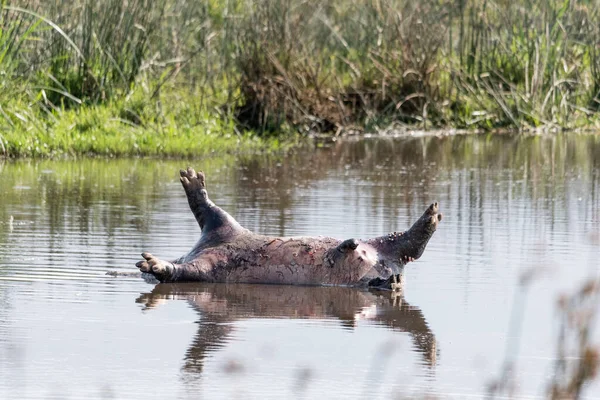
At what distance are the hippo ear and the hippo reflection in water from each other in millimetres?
215

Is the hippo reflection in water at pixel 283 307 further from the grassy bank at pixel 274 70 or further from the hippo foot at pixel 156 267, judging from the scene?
the grassy bank at pixel 274 70

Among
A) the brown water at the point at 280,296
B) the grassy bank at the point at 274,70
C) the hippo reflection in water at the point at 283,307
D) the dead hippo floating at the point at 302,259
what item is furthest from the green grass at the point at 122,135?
the hippo reflection in water at the point at 283,307

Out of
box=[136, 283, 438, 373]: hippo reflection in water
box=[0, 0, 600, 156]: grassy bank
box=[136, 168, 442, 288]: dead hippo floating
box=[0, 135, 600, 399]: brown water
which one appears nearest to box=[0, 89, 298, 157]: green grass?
box=[0, 0, 600, 156]: grassy bank

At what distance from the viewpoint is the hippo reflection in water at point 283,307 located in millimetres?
6312

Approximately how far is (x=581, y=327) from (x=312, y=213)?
7086 millimetres

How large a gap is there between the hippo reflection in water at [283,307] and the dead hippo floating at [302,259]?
0.08m

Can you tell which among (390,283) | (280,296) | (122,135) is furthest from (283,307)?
(122,135)

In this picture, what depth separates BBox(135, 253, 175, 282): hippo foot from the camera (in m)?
7.31

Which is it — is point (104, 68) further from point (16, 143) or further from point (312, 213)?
point (312, 213)

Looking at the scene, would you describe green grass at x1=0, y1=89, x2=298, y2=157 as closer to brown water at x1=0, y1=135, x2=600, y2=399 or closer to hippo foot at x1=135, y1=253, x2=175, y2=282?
brown water at x1=0, y1=135, x2=600, y2=399

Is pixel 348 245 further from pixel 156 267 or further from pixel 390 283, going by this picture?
pixel 156 267

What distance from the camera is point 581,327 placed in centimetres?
353

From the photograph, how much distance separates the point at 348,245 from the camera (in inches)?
300

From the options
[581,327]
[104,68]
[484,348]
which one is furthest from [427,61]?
[581,327]
